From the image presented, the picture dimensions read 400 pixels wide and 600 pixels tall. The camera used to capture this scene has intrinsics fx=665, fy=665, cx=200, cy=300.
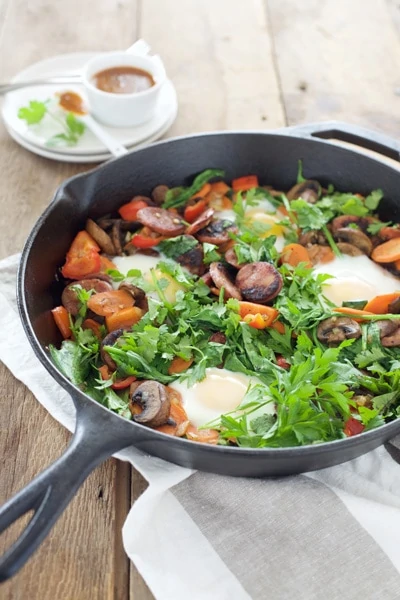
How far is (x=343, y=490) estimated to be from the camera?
7.21 ft

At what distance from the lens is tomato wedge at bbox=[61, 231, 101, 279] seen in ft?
8.82

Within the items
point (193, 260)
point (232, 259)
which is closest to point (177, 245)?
point (193, 260)

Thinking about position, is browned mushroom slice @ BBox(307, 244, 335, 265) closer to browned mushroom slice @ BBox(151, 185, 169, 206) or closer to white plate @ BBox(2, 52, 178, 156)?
browned mushroom slice @ BBox(151, 185, 169, 206)

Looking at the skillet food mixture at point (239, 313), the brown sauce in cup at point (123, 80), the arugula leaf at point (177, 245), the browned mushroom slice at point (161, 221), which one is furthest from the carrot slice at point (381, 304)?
the brown sauce in cup at point (123, 80)

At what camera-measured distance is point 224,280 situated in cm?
262

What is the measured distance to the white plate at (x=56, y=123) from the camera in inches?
134

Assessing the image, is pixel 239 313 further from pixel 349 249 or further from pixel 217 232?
pixel 349 249

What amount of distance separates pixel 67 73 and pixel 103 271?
1618 mm

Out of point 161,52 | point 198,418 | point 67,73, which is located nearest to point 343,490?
point 198,418

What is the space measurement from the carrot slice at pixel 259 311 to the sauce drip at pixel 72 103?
1640 millimetres

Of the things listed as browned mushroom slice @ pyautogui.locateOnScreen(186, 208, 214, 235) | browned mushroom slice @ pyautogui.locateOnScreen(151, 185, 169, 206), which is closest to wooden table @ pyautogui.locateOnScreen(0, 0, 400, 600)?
browned mushroom slice @ pyautogui.locateOnScreen(151, 185, 169, 206)

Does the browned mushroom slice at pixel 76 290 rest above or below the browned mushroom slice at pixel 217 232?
above

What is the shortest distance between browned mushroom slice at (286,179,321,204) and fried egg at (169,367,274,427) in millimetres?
1063

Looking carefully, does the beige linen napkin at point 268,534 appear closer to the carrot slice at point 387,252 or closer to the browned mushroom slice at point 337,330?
the browned mushroom slice at point 337,330
